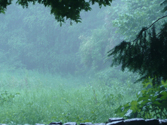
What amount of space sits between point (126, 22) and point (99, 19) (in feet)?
57.9

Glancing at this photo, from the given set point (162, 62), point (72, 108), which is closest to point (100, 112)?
point (72, 108)

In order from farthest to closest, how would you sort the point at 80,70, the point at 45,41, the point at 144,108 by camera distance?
the point at 45,41 < the point at 80,70 < the point at 144,108

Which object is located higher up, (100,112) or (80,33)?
(80,33)

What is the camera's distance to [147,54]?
2729mm

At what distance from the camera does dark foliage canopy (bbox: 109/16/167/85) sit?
2646mm

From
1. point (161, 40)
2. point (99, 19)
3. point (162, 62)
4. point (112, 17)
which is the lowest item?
point (162, 62)

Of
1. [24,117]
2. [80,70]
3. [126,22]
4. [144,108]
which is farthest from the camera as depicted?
[80,70]

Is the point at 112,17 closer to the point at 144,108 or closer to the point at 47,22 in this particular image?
the point at 47,22

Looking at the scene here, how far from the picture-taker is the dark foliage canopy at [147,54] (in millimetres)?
2646

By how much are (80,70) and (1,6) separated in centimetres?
2418

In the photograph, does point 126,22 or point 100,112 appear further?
point 126,22

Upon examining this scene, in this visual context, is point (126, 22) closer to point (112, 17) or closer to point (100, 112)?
point (100, 112)

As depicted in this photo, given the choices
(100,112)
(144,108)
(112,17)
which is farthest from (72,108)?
(112,17)

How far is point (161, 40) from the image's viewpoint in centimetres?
269
